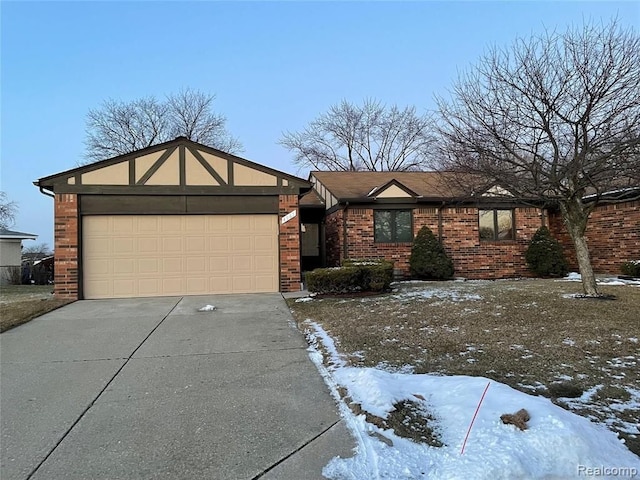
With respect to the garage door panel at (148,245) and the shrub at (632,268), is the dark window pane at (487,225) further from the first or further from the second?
the garage door panel at (148,245)

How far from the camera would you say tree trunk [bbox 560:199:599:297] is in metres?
8.68

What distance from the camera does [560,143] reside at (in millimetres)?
8641

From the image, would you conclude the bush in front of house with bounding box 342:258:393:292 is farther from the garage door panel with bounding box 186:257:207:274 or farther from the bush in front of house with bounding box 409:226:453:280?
the garage door panel with bounding box 186:257:207:274

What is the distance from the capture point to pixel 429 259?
13523 millimetres

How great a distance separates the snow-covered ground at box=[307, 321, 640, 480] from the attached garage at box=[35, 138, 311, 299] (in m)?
8.25

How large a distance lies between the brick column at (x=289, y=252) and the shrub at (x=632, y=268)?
29.4 feet

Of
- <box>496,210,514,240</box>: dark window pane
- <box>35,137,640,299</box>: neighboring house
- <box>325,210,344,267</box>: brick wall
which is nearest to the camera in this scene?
<box>35,137,640,299</box>: neighboring house

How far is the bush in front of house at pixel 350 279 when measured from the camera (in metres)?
10.2

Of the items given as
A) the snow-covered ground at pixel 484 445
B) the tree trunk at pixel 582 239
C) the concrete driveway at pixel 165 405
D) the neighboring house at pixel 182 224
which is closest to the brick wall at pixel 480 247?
the neighboring house at pixel 182 224

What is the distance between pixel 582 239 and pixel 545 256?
5425 mm

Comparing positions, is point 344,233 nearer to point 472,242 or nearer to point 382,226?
point 382,226

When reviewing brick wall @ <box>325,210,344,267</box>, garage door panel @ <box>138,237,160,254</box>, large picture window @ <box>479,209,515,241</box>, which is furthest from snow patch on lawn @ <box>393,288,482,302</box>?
garage door panel @ <box>138,237,160,254</box>

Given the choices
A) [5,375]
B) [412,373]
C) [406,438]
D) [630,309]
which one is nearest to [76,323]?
[5,375]

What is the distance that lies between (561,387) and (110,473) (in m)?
3.71
